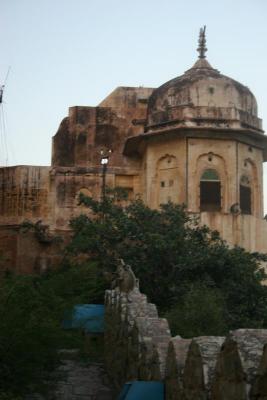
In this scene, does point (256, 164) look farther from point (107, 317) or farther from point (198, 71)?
point (107, 317)

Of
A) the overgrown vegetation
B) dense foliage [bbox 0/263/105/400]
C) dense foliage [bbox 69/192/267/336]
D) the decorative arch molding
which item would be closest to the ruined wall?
the overgrown vegetation

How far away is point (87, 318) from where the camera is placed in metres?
18.0

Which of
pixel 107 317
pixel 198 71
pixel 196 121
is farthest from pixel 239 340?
pixel 198 71

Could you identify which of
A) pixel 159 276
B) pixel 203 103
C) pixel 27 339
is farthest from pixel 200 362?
pixel 203 103

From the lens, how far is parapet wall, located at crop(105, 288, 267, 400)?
212 inches

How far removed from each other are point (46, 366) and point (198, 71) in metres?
18.9

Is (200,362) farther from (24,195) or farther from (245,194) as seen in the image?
(24,195)

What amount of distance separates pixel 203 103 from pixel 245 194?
3610 mm

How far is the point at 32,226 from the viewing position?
3000cm

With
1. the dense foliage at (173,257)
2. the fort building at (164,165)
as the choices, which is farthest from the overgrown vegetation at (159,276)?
the fort building at (164,165)

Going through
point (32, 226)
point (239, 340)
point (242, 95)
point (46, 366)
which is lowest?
point (46, 366)

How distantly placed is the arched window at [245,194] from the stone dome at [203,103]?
1.94 meters

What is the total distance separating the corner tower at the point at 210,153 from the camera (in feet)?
95.6

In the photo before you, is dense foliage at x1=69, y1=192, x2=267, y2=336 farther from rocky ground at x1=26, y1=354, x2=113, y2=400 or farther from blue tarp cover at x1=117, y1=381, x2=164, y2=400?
blue tarp cover at x1=117, y1=381, x2=164, y2=400
